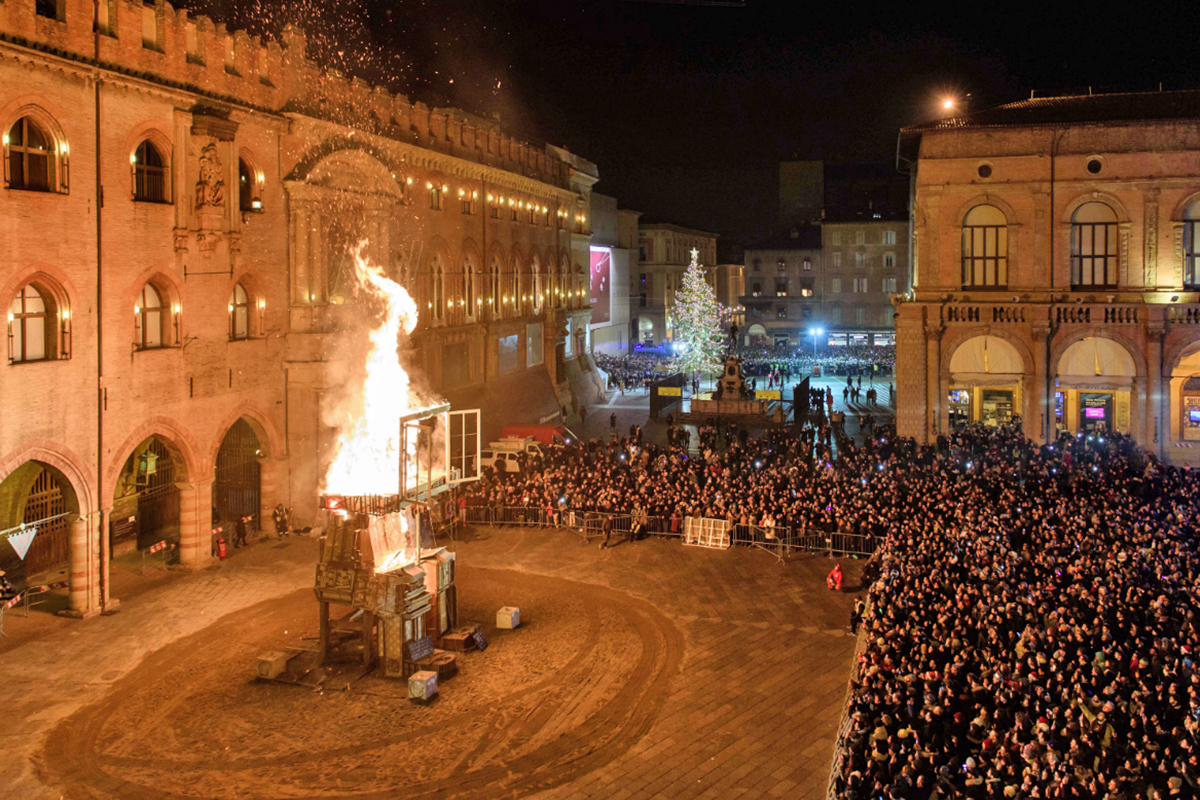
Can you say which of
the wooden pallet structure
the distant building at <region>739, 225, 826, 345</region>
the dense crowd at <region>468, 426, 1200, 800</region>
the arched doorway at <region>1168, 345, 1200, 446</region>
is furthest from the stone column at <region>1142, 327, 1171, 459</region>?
the distant building at <region>739, 225, 826, 345</region>

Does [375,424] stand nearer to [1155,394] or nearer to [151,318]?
[151,318]

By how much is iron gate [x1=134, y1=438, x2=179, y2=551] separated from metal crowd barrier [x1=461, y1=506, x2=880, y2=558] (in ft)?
30.7

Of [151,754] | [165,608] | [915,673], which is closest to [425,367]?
[165,608]

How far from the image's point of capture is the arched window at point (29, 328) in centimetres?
2192

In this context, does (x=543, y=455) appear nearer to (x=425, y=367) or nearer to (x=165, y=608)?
(x=425, y=367)

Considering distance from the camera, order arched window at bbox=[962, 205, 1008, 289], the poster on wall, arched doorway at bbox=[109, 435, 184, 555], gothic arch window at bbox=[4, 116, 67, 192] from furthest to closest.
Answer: the poster on wall, arched window at bbox=[962, 205, 1008, 289], arched doorway at bbox=[109, 435, 184, 555], gothic arch window at bbox=[4, 116, 67, 192]

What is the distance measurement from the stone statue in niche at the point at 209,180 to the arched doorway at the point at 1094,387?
3294cm

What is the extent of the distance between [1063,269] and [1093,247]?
5.09 feet

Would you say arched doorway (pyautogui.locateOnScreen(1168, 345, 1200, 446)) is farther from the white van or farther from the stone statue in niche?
the stone statue in niche

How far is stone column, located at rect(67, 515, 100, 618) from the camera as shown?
75.7 feet

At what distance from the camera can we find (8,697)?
1847 centimetres

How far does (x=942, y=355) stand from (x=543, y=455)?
57.2ft

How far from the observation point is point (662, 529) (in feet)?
98.3

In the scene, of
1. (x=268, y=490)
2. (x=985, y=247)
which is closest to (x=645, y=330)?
(x=985, y=247)
